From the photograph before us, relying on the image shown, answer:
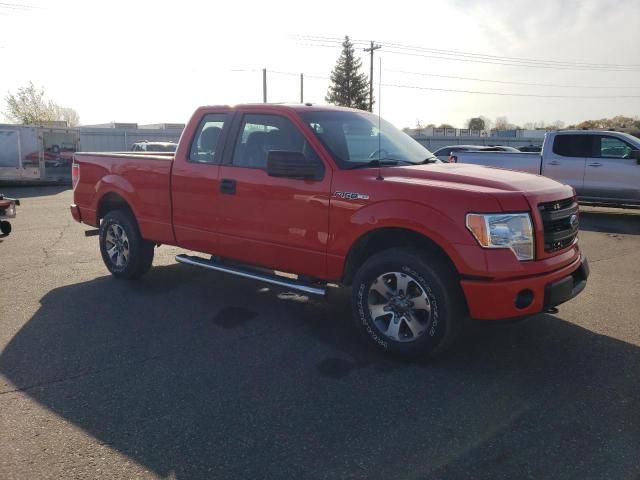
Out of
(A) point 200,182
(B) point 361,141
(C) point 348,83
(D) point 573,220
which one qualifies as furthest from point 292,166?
(C) point 348,83

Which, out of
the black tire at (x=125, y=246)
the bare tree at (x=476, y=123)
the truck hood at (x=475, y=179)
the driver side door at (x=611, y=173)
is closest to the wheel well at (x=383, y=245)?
the truck hood at (x=475, y=179)

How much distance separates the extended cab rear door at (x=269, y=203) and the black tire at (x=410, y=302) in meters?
0.55

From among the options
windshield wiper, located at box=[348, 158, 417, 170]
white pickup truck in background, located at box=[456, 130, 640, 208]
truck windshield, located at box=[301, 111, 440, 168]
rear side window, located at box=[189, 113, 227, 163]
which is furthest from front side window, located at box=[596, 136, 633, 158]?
rear side window, located at box=[189, 113, 227, 163]

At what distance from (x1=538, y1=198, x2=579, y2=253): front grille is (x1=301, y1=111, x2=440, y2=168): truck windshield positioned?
4.36 feet

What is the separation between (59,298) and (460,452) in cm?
463

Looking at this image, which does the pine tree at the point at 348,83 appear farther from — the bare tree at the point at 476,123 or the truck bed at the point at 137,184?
the truck bed at the point at 137,184

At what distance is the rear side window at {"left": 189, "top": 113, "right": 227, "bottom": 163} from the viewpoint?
5.57 metres

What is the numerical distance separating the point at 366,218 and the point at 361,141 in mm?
1029

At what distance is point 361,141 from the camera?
16.6 ft

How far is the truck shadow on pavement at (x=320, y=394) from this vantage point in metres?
2.95

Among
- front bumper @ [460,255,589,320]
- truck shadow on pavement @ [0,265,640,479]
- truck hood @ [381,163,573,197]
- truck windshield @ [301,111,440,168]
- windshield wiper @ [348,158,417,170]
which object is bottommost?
truck shadow on pavement @ [0,265,640,479]

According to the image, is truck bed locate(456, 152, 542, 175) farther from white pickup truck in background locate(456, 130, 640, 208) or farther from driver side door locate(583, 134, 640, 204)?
driver side door locate(583, 134, 640, 204)

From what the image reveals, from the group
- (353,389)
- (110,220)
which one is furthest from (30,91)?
(353,389)

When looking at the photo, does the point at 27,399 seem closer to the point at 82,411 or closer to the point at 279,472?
the point at 82,411
